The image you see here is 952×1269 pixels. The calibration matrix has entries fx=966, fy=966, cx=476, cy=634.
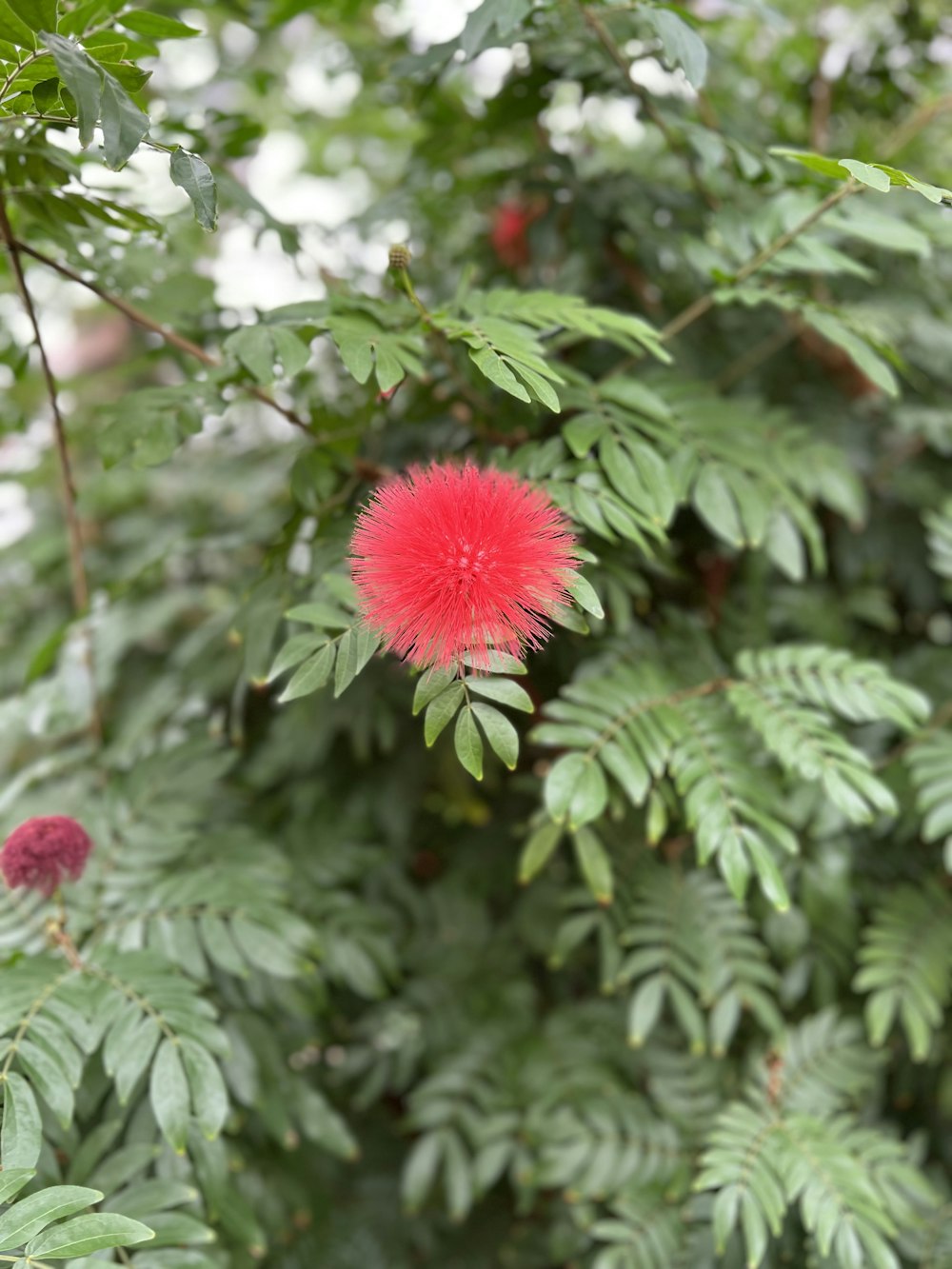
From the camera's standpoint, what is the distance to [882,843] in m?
1.18

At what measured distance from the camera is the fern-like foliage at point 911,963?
956 mm

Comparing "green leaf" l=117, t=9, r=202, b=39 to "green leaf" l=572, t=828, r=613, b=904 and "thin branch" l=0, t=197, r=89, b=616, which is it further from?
"green leaf" l=572, t=828, r=613, b=904

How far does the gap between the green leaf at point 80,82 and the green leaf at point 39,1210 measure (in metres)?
0.64

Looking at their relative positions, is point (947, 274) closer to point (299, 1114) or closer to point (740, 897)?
point (740, 897)

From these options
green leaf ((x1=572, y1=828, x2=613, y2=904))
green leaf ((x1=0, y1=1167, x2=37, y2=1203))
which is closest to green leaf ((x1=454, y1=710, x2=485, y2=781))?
green leaf ((x1=572, y1=828, x2=613, y2=904))

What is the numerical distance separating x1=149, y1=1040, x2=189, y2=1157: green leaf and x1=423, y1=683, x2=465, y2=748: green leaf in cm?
34

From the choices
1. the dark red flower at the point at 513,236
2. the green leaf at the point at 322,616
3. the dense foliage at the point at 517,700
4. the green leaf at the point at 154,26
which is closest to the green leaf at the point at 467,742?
the dense foliage at the point at 517,700

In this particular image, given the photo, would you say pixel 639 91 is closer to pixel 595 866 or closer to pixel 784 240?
pixel 784 240

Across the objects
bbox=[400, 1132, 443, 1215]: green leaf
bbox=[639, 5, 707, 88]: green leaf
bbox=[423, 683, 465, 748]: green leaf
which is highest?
bbox=[639, 5, 707, 88]: green leaf

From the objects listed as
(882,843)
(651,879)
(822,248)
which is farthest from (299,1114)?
(822,248)

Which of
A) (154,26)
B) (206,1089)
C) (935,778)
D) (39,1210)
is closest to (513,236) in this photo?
(154,26)

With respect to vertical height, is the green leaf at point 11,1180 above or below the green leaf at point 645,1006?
above

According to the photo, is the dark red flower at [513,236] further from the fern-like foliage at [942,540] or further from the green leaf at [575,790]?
the green leaf at [575,790]

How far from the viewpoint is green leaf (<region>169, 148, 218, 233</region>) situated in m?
0.64
